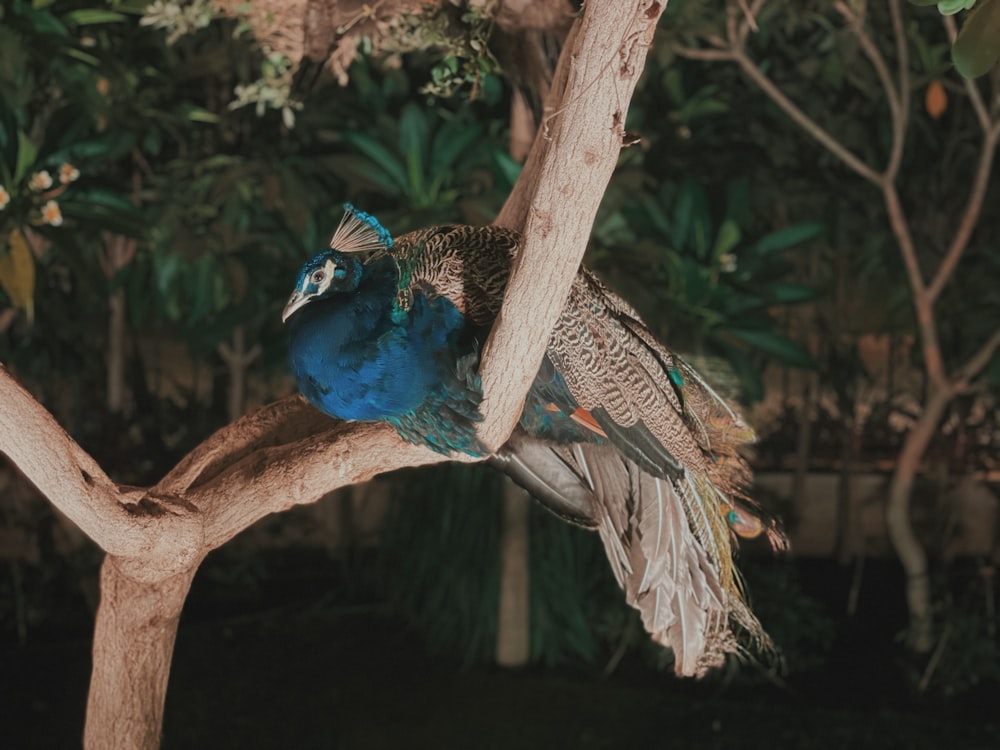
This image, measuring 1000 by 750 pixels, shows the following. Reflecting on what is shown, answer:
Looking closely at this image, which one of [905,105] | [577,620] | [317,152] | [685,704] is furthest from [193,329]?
[905,105]

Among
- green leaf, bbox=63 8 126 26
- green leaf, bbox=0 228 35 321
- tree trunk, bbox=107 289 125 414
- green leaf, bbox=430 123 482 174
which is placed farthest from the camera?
tree trunk, bbox=107 289 125 414

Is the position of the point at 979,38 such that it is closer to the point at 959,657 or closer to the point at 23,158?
the point at 23,158

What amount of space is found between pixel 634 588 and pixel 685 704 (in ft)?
5.29

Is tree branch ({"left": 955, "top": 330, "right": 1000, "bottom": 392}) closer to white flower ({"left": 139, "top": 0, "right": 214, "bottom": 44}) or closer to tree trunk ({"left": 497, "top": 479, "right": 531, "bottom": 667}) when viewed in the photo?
tree trunk ({"left": 497, "top": 479, "right": 531, "bottom": 667})

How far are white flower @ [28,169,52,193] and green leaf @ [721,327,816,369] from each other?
1782 mm

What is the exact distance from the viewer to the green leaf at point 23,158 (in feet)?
8.97

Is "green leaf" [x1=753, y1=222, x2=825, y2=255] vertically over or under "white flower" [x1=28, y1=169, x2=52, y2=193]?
over

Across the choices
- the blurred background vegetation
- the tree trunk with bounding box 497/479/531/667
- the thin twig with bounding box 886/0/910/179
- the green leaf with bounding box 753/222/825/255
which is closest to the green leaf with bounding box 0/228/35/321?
the blurred background vegetation

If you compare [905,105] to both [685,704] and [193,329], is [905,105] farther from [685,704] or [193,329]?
[193,329]

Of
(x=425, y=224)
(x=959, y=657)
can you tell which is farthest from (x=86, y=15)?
(x=959, y=657)

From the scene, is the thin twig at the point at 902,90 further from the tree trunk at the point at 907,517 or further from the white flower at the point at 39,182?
the white flower at the point at 39,182

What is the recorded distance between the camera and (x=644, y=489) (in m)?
1.96

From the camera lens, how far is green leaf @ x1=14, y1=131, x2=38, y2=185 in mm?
2734

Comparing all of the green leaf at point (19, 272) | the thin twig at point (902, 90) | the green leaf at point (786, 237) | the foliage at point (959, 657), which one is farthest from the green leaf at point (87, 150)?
the foliage at point (959, 657)
